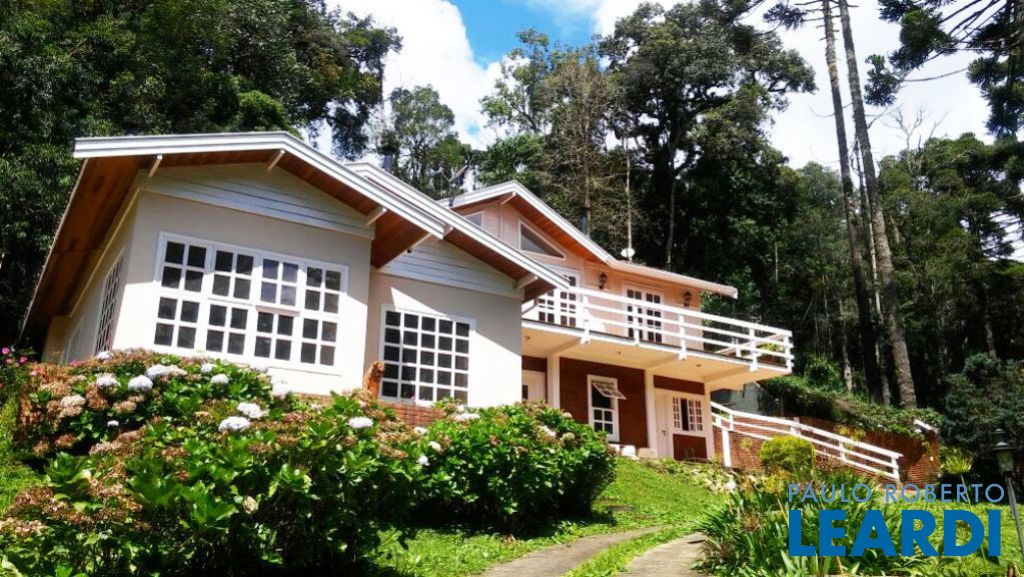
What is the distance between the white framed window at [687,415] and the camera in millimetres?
25062

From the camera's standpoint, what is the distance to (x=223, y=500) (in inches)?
233

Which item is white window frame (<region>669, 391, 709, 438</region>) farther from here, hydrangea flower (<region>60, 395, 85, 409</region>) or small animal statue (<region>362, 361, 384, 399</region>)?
hydrangea flower (<region>60, 395, 85, 409</region>)

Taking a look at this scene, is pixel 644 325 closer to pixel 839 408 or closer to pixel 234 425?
pixel 839 408

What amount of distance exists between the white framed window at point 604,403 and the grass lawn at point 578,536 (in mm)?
6815

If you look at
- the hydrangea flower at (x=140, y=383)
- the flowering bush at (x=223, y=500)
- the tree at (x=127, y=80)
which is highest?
the tree at (x=127, y=80)

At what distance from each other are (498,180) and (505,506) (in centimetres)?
3430

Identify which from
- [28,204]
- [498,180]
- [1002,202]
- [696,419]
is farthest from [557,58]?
[28,204]

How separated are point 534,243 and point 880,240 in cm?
1442

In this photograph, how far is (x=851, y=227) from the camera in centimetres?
3325

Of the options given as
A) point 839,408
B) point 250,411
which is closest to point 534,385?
point 250,411

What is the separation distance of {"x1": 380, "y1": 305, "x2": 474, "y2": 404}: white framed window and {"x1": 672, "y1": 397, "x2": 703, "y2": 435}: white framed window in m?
11.4

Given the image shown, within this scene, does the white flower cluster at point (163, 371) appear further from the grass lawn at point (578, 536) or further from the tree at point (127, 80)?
the tree at point (127, 80)

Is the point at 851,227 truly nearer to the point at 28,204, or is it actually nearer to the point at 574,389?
the point at 574,389

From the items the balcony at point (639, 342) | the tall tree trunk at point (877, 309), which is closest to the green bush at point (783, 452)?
the balcony at point (639, 342)
